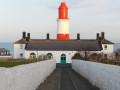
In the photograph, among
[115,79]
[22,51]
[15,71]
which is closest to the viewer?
[15,71]

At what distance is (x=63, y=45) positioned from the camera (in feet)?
213

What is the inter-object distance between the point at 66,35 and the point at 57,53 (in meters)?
8.00

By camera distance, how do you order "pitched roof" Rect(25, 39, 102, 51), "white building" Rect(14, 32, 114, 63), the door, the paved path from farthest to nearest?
"pitched roof" Rect(25, 39, 102, 51)
"white building" Rect(14, 32, 114, 63)
the door
the paved path

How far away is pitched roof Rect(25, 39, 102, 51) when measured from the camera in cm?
6338

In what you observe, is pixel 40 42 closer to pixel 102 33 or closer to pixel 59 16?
pixel 59 16

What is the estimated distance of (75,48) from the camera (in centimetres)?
6391

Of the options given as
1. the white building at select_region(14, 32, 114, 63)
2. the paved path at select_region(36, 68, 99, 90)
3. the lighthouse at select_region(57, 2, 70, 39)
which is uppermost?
the lighthouse at select_region(57, 2, 70, 39)

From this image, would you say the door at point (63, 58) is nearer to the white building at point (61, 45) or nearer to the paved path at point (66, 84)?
the white building at point (61, 45)

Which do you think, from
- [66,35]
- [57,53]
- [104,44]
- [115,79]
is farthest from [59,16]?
[115,79]

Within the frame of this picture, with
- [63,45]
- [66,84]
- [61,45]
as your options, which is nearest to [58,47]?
[61,45]

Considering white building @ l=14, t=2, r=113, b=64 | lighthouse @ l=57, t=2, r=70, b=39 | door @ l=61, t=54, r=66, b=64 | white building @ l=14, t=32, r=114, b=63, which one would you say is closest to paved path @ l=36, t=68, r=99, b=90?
white building @ l=14, t=32, r=114, b=63

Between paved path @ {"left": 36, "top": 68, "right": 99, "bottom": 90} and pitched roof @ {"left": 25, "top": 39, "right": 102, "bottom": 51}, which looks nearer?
paved path @ {"left": 36, "top": 68, "right": 99, "bottom": 90}

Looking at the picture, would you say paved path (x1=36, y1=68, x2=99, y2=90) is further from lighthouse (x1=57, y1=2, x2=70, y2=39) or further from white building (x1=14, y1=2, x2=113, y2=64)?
lighthouse (x1=57, y1=2, x2=70, y2=39)

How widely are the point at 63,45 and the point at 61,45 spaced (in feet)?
1.80
